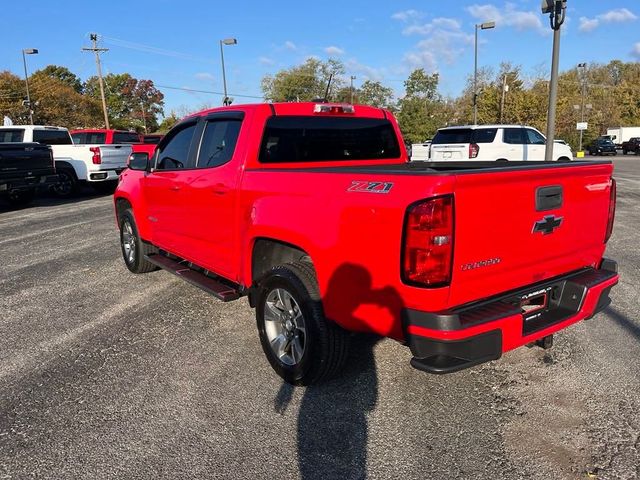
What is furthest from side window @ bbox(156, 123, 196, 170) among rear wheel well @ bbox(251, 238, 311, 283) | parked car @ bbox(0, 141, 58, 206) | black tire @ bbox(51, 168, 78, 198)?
black tire @ bbox(51, 168, 78, 198)

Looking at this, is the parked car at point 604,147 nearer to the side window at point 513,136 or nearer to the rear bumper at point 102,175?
the side window at point 513,136

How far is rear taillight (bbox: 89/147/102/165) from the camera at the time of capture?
45.4 ft

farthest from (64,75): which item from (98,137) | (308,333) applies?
(308,333)

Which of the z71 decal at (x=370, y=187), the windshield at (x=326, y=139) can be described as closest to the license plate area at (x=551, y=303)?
the z71 decal at (x=370, y=187)

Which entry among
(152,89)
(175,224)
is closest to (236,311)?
(175,224)

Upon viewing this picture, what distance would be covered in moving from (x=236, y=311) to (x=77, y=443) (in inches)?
88.6

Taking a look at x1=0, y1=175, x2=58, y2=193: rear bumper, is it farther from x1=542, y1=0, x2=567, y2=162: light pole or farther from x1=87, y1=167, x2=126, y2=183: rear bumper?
x1=542, y1=0, x2=567, y2=162: light pole

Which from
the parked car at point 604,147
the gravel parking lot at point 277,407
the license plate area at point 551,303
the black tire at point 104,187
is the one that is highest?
the license plate area at point 551,303

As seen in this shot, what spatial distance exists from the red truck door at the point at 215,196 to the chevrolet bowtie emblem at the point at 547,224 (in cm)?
213

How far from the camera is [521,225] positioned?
2.82 m

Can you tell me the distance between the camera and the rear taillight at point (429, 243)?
250 cm

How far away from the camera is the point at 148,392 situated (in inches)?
136

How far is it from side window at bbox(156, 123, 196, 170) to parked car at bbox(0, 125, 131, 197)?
929 cm

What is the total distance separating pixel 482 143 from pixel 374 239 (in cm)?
1512
